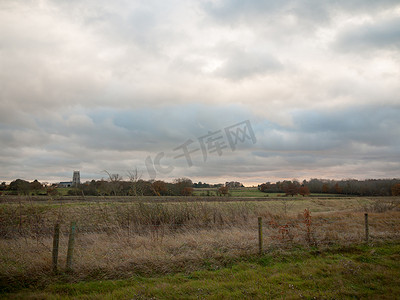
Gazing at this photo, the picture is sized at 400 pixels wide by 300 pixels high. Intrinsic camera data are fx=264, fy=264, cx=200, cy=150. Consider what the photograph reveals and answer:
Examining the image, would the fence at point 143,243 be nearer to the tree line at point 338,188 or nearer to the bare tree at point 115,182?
the bare tree at point 115,182

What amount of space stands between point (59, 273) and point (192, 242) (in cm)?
486

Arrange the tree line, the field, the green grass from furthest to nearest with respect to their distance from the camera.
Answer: the tree line → the field → the green grass

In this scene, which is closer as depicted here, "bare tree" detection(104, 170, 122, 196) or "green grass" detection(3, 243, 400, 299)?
"green grass" detection(3, 243, 400, 299)

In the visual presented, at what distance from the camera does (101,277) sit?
7.34 metres

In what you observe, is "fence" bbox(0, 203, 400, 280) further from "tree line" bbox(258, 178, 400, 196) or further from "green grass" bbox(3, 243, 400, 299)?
"tree line" bbox(258, 178, 400, 196)

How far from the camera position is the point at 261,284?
267 inches

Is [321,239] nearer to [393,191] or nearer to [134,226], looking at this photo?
[134,226]

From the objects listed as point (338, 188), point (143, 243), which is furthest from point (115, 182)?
point (338, 188)

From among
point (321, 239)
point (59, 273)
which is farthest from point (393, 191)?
point (59, 273)

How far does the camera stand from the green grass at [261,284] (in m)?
6.14

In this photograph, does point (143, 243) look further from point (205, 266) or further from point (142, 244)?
point (205, 266)

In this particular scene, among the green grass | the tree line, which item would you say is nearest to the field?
the green grass

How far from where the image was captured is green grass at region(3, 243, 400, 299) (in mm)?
6145

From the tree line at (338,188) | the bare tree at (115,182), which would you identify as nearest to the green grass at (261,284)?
the bare tree at (115,182)
